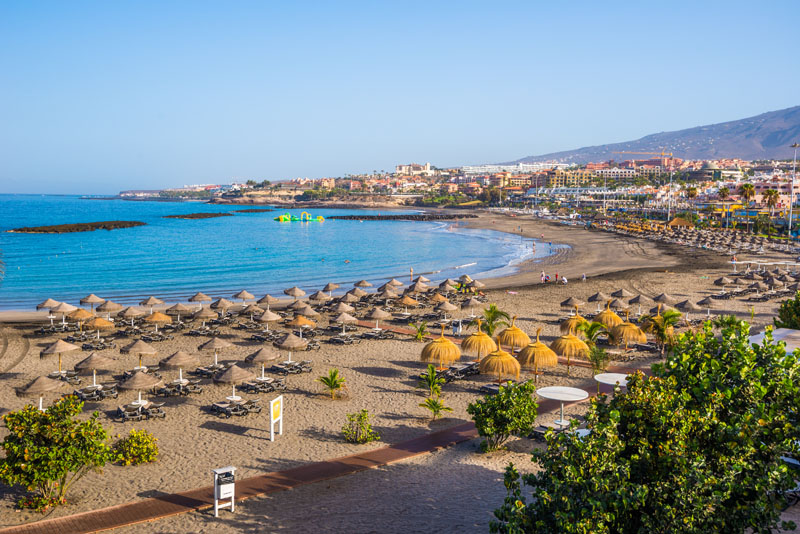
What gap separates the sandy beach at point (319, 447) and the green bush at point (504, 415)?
0.48 m

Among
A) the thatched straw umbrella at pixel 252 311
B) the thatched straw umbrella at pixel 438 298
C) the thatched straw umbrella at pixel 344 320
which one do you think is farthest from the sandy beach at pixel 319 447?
the thatched straw umbrella at pixel 438 298

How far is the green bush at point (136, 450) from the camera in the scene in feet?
44.9

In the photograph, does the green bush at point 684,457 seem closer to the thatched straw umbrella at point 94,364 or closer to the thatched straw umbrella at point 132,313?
the thatched straw umbrella at point 94,364

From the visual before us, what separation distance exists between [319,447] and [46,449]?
599cm

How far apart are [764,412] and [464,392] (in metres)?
12.0

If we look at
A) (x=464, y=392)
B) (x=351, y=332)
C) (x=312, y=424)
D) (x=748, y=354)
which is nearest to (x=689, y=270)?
(x=351, y=332)

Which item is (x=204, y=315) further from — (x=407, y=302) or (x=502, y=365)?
(x=502, y=365)

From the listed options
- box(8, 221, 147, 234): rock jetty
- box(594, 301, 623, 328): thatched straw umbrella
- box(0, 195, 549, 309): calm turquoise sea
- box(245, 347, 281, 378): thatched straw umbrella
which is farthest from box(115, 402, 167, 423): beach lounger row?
box(8, 221, 147, 234): rock jetty

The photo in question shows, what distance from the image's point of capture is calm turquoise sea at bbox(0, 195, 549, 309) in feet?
147

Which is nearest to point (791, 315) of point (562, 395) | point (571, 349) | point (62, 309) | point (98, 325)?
point (571, 349)

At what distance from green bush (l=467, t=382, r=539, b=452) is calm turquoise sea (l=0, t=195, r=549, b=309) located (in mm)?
29489

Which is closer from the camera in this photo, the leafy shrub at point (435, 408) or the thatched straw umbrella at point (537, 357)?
the leafy shrub at point (435, 408)

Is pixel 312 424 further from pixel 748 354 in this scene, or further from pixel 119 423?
pixel 748 354

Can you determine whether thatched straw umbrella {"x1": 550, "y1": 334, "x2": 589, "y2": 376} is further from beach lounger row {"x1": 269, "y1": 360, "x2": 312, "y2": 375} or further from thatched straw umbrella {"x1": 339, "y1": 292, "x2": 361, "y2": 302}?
thatched straw umbrella {"x1": 339, "y1": 292, "x2": 361, "y2": 302}
